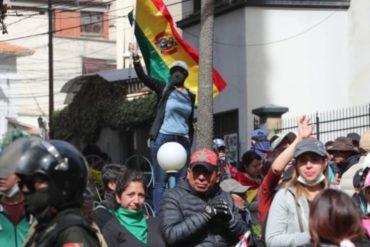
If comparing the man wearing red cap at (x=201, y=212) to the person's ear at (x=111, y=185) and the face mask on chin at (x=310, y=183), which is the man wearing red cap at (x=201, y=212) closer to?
the face mask on chin at (x=310, y=183)

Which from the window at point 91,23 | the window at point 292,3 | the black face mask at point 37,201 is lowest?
the black face mask at point 37,201

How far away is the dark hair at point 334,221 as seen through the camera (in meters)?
6.15

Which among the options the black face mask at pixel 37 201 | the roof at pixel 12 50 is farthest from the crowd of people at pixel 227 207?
the roof at pixel 12 50

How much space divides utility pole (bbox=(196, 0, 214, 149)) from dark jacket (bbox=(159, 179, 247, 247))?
876cm

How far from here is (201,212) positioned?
8.51 meters

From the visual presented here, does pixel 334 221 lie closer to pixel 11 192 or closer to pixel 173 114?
pixel 11 192

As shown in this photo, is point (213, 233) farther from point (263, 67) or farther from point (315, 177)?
point (263, 67)

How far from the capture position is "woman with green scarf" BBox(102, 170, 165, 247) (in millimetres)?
8773

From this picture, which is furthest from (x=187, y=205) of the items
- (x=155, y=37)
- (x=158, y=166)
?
(x=155, y=37)

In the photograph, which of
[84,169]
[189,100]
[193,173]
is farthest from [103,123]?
[84,169]

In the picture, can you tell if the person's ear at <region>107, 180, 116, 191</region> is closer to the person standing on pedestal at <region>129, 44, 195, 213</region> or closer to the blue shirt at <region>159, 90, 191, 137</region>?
the person standing on pedestal at <region>129, 44, 195, 213</region>

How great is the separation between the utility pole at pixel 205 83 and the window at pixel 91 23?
53930 mm

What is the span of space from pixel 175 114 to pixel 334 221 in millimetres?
7468

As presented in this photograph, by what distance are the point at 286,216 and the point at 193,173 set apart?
103 cm
